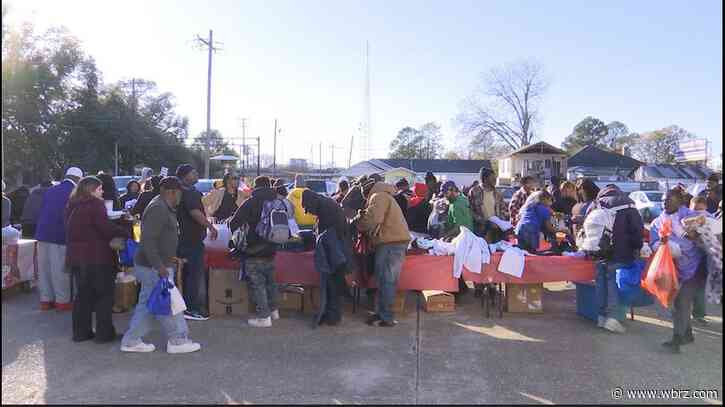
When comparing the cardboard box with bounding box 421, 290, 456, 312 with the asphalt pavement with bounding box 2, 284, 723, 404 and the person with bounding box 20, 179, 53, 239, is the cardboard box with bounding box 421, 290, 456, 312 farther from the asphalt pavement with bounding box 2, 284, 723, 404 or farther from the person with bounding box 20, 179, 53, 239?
the person with bounding box 20, 179, 53, 239

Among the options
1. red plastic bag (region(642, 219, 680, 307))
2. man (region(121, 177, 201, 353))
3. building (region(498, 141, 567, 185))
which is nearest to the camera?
man (region(121, 177, 201, 353))

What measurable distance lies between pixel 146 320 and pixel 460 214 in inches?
162

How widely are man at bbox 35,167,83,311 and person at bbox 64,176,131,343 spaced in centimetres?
100

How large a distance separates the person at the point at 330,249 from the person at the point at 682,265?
128 inches

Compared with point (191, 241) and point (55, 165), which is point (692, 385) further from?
point (55, 165)

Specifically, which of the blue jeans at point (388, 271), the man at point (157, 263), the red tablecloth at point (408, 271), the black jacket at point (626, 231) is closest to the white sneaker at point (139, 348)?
the man at point (157, 263)

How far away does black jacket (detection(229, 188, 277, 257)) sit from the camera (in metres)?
5.78

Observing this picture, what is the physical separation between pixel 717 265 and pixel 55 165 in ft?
130

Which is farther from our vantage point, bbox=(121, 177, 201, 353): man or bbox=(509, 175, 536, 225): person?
bbox=(509, 175, 536, 225): person

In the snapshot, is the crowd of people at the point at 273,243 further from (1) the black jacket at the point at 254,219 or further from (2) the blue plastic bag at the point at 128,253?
(2) the blue plastic bag at the point at 128,253

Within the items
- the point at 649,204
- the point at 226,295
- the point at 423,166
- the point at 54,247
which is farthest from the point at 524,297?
the point at 423,166

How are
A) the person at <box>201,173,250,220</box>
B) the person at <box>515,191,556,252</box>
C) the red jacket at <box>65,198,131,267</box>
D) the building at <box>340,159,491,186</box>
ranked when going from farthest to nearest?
the building at <box>340,159,491,186</box>, the person at <box>201,173,250,220</box>, the person at <box>515,191,556,252</box>, the red jacket at <box>65,198,131,267</box>

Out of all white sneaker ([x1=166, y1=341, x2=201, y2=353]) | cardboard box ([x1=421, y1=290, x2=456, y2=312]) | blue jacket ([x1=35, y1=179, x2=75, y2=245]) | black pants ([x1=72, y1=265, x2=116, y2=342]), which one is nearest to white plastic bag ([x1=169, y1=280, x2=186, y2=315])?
white sneaker ([x1=166, y1=341, x2=201, y2=353])

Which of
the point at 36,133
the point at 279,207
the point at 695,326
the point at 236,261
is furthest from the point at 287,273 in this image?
the point at 36,133
